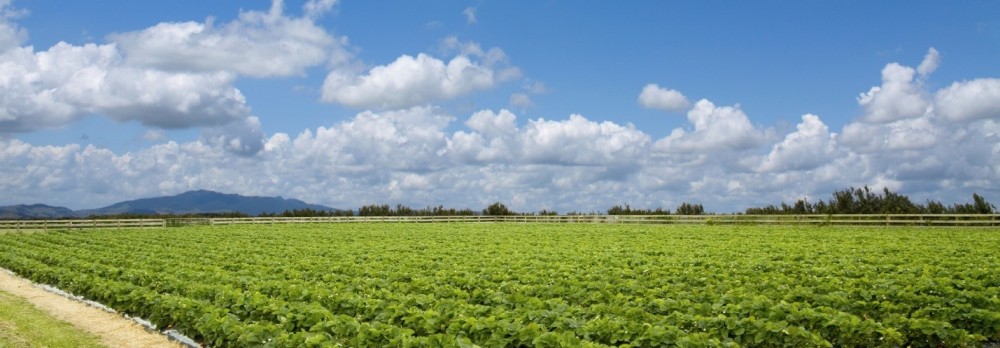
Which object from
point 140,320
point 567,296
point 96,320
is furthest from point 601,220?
point 140,320

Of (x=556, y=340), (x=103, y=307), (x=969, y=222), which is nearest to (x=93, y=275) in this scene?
(x=103, y=307)

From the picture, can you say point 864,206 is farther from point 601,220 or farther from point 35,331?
point 35,331

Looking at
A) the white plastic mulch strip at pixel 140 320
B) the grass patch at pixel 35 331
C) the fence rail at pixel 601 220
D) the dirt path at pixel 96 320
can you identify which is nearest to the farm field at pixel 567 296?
the white plastic mulch strip at pixel 140 320

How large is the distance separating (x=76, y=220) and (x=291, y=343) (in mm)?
53180

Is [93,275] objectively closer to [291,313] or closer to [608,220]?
[291,313]

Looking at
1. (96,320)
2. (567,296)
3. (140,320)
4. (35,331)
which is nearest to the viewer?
(567,296)

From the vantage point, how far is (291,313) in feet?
35.7

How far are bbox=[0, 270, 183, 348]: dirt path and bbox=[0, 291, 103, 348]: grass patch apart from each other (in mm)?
209

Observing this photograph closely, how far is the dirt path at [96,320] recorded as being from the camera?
12453 mm

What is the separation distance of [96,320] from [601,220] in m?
47.0

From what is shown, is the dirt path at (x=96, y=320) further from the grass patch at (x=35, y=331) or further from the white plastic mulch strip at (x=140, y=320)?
the grass patch at (x=35, y=331)

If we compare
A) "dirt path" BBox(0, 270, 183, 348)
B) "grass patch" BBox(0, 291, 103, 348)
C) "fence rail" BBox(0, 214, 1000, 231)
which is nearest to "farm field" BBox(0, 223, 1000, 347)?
"dirt path" BBox(0, 270, 183, 348)

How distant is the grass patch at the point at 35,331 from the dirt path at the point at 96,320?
0.69 feet

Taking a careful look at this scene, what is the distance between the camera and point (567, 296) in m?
13.1
